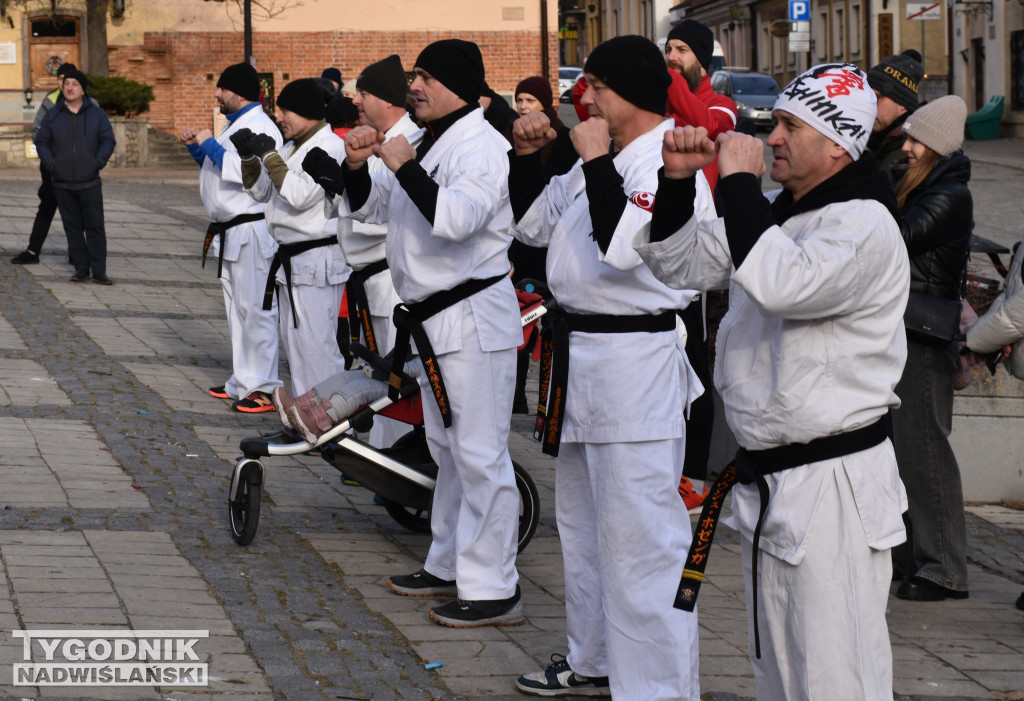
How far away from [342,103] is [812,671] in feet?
18.4

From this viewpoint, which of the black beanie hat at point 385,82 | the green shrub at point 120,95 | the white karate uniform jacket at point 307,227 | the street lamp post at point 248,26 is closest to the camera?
the black beanie hat at point 385,82

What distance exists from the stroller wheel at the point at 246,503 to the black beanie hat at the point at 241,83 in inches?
132

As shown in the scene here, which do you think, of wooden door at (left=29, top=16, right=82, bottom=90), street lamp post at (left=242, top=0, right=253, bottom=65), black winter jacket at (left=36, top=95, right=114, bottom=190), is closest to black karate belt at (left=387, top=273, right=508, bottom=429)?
black winter jacket at (left=36, top=95, right=114, bottom=190)

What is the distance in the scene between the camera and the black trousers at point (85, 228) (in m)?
14.2

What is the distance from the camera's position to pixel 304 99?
8172mm

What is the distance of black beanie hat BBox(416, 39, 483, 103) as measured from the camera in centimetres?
545

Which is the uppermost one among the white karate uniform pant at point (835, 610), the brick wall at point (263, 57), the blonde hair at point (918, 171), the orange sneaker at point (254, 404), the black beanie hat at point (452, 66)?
the brick wall at point (263, 57)

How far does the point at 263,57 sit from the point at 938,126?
31.6 meters

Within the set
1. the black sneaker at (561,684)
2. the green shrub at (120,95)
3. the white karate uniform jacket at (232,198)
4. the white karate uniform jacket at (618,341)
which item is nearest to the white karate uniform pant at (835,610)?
the white karate uniform jacket at (618,341)

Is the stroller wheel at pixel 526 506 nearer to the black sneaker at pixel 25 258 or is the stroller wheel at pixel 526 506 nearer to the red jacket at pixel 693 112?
the red jacket at pixel 693 112

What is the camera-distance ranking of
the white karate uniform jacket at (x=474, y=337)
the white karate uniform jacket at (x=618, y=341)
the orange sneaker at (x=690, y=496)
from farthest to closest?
the orange sneaker at (x=690, y=496), the white karate uniform jacket at (x=474, y=337), the white karate uniform jacket at (x=618, y=341)

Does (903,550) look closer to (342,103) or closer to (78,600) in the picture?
(78,600)

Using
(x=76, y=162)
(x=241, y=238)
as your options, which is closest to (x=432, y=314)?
(x=241, y=238)

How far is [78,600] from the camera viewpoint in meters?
5.37
